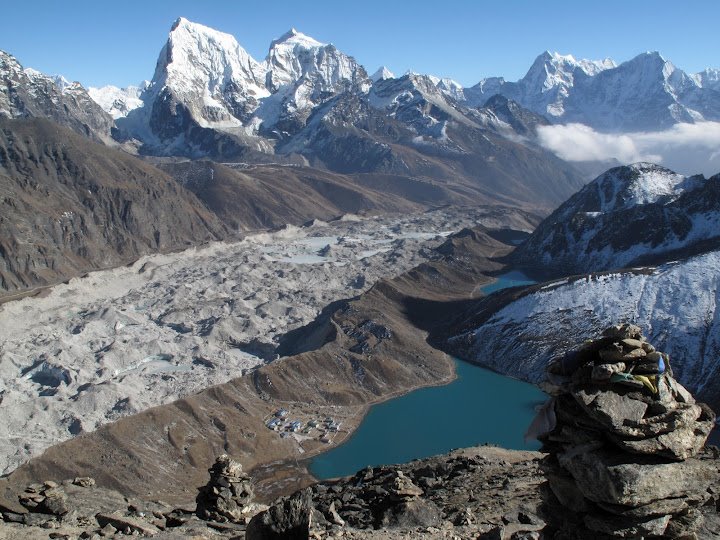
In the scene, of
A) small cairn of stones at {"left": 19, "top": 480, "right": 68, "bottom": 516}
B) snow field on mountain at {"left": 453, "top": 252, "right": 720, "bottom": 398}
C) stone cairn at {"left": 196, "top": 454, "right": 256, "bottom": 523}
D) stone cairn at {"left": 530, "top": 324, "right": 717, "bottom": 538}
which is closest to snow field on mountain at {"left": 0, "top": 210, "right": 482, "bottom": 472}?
snow field on mountain at {"left": 453, "top": 252, "right": 720, "bottom": 398}

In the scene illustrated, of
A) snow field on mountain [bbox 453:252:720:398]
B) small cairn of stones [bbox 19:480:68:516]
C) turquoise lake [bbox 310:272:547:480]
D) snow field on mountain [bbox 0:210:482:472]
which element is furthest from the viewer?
snow field on mountain [bbox 453:252:720:398]

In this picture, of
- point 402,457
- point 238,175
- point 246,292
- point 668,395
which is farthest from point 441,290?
point 238,175

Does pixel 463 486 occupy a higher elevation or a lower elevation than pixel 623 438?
lower

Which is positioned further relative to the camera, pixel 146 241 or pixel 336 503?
pixel 146 241

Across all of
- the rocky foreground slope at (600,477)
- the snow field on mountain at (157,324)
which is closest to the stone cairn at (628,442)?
the rocky foreground slope at (600,477)

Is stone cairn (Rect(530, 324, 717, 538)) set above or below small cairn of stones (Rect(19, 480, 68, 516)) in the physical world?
above

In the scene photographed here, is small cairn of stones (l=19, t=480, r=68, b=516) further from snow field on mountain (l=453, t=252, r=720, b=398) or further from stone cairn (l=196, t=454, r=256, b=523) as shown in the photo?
snow field on mountain (l=453, t=252, r=720, b=398)

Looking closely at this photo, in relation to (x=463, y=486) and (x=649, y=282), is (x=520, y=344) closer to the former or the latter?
(x=649, y=282)
